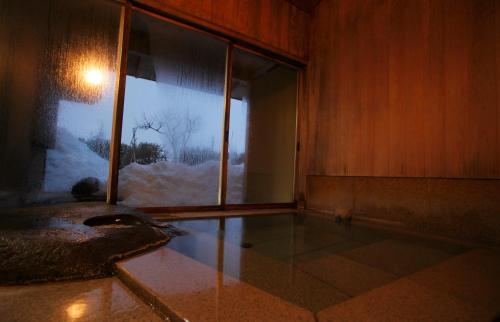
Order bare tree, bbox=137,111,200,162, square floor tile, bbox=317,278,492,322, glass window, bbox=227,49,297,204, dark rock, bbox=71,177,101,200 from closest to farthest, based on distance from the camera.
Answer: square floor tile, bbox=317,278,492,322
dark rock, bbox=71,177,101,200
bare tree, bbox=137,111,200,162
glass window, bbox=227,49,297,204

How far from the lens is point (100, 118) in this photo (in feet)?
7.98

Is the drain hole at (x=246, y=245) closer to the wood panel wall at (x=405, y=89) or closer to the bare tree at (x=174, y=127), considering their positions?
the bare tree at (x=174, y=127)

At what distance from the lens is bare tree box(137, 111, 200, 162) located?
2.70 meters

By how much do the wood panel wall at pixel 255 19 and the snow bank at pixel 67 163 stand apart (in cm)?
153

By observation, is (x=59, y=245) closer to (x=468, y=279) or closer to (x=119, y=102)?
(x=119, y=102)

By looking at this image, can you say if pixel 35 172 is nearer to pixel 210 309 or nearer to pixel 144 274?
pixel 144 274

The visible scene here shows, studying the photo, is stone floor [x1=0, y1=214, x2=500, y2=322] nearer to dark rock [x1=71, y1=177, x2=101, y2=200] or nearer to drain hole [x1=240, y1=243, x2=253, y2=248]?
drain hole [x1=240, y1=243, x2=253, y2=248]

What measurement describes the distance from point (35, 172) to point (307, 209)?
3.09m

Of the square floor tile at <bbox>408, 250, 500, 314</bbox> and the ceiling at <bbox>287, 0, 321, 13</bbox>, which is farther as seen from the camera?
the ceiling at <bbox>287, 0, 321, 13</bbox>

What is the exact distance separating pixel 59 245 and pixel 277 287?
3.18ft

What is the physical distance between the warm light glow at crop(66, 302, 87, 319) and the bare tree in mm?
2010

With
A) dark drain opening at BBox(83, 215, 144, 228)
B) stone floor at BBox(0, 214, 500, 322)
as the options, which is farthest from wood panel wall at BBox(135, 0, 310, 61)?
stone floor at BBox(0, 214, 500, 322)

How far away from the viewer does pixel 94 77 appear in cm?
243

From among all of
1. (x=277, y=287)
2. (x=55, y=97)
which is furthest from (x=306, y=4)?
(x=277, y=287)
